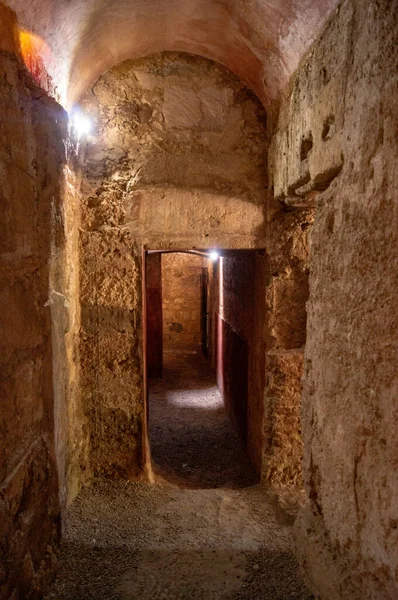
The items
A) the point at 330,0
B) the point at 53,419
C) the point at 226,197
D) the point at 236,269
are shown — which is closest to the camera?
the point at 330,0

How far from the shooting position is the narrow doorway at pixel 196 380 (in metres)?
3.98

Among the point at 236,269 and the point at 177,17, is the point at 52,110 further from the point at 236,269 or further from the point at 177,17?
the point at 236,269

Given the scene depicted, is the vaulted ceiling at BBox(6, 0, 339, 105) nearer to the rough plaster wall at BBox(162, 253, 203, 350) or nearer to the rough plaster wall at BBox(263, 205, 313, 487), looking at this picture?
the rough plaster wall at BBox(263, 205, 313, 487)

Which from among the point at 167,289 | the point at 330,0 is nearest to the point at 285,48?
the point at 330,0

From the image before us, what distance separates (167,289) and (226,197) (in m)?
6.92

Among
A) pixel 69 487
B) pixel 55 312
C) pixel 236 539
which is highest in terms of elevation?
pixel 55 312

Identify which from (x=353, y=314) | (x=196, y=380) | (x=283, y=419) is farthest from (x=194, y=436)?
(x=353, y=314)

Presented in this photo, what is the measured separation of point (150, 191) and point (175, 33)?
3.25 feet

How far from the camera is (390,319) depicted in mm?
1246

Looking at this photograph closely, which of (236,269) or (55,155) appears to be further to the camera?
(236,269)

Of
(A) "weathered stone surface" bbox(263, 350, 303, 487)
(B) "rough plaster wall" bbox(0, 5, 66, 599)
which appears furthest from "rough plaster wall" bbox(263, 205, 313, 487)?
(B) "rough plaster wall" bbox(0, 5, 66, 599)

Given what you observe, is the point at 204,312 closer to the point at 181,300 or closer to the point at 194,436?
the point at 181,300

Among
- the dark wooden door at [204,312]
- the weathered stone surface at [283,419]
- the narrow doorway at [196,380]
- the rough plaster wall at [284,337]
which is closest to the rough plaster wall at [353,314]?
the rough plaster wall at [284,337]

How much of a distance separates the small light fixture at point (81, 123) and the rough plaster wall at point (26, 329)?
50 centimetres
